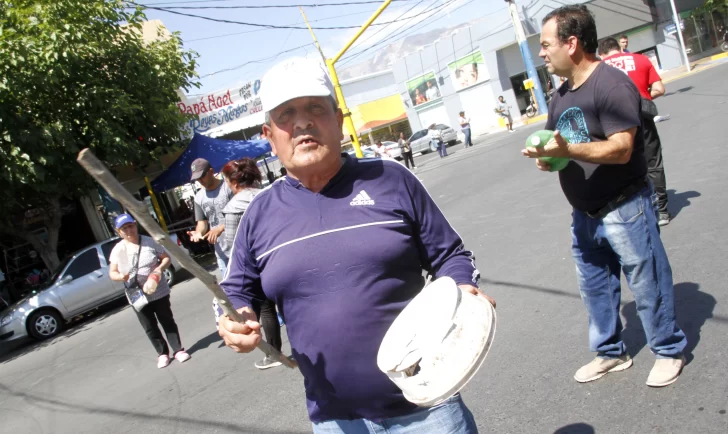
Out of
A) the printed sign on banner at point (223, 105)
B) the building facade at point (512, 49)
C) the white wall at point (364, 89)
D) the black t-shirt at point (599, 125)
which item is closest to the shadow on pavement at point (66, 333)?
the printed sign on banner at point (223, 105)

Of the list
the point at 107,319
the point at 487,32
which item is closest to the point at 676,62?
the point at 487,32

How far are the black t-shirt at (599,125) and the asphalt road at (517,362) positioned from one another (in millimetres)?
1145

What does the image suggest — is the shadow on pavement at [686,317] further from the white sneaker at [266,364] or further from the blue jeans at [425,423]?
the white sneaker at [266,364]

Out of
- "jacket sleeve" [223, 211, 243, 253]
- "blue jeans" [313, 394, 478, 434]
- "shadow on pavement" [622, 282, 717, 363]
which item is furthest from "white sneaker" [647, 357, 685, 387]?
"jacket sleeve" [223, 211, 243, 253]

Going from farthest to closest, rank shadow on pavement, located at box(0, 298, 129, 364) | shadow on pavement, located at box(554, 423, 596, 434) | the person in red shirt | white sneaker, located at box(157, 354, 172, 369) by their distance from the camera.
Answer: shadow on pavement, located at box(0, 298, 129, 364)
white sneaker, located at box(157, 354, 172, 369)
the person in red shirt
shadow on pavement, located at box(554, 423, 596, 434)

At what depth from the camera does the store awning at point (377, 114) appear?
160ft

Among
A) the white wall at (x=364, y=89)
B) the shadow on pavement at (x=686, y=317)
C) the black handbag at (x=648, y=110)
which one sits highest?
the white wall at (x=364, y=89)

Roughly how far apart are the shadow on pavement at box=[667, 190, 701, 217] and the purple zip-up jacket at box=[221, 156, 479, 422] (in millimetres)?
5264

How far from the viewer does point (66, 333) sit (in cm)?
1116

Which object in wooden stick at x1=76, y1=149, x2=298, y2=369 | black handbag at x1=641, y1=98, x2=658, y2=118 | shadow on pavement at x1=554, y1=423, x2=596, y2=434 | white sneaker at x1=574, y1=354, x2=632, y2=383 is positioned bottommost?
shadow on pavement at x1=554, y1=423, x2=596, y2=434

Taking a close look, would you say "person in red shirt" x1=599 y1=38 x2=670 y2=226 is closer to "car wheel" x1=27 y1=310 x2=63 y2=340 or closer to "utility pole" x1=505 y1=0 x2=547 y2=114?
"car wheel" x1=27 y1=310 x2=63 y2=340

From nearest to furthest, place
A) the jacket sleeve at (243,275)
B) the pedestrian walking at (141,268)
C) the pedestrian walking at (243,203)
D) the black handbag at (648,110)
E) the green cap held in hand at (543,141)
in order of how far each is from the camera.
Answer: the jacket sleeve at (243,275)
the green cap held in hand at (543,141)
the black handbag at (648,110)
the pedestrian walking at (243,203)
the pedestrian walking at (141,268)

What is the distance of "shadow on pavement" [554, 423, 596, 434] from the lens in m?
3.09

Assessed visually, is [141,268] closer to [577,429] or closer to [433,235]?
[577,429]
